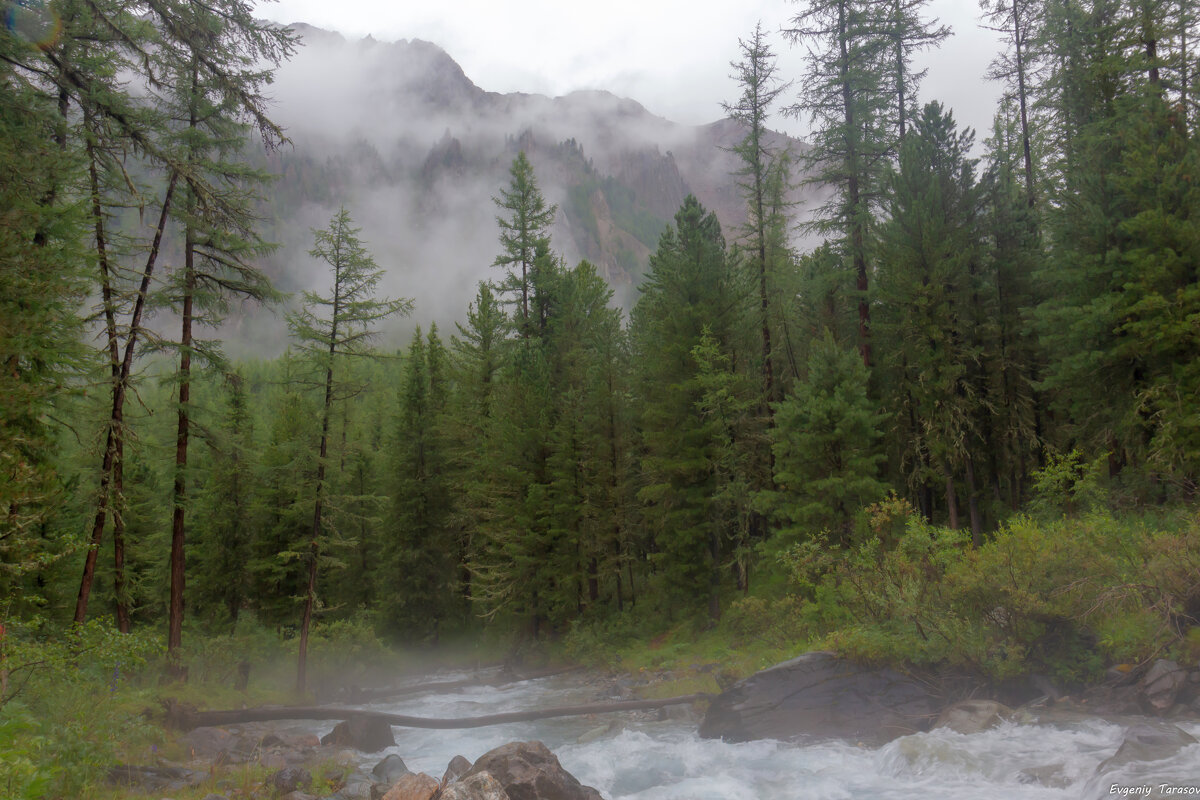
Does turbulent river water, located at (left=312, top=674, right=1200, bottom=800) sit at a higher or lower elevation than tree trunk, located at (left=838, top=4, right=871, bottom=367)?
lower

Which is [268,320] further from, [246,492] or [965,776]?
[965,776]

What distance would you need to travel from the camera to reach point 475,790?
8711mm

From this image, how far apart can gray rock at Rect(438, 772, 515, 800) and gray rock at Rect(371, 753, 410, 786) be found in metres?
5.88

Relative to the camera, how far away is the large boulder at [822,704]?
45.5 ft

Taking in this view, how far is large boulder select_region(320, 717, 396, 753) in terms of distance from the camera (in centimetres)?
1689

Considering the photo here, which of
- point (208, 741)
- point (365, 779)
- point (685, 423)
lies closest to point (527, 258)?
point (685, 423)

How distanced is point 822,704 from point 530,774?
7.60 metres

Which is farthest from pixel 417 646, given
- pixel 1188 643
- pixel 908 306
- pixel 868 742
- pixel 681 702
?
pixel 1188 643

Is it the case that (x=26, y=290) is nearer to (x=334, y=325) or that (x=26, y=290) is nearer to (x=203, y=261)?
(x=203, y=261)

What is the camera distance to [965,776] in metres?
11.1

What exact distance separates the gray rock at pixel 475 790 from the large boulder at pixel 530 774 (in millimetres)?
1135

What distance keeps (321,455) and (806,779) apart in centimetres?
1878

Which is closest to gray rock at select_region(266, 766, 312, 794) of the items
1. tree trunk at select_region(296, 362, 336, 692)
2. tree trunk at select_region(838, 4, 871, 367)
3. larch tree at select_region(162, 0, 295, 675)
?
larch tree at select_region(162, 0, 295, 675)

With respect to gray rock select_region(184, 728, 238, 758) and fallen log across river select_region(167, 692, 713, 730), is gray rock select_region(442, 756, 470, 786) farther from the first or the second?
fallen log across river select_region(167, 692, 713, 730)
